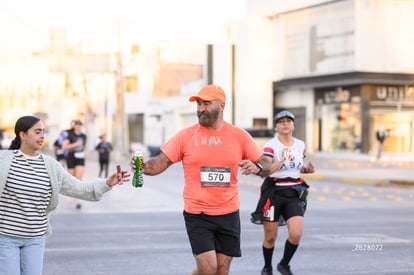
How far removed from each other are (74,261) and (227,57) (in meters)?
47.3

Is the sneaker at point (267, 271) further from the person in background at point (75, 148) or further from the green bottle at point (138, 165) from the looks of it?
the person in background at point (75, 148)

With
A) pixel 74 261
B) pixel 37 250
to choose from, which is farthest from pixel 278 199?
pixel 37 250

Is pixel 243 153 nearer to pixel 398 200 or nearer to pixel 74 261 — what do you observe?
pixel 74 261

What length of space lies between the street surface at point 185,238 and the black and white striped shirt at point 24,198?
3277 millimetres

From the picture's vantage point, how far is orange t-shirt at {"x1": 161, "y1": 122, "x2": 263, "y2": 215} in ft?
20.2

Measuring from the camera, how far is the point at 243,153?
21.0 feet

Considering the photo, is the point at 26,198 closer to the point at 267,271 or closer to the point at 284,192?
the point at 284,192

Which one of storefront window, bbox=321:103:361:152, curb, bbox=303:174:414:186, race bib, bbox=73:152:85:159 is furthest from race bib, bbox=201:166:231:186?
storefront window, bbox=321:103:361:152

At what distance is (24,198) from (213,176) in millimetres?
1500


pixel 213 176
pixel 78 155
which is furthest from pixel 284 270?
pixel 78 155

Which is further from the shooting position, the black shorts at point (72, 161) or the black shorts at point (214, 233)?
the black shorts at point (72, 161)

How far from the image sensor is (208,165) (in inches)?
243

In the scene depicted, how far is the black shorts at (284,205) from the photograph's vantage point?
829 cm

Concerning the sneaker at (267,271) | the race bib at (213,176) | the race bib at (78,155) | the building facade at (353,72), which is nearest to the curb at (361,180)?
the race bib at (78,155)
